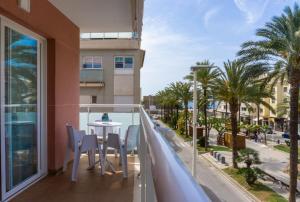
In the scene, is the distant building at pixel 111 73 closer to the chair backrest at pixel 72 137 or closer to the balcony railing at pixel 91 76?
the balcony railing at pixel 91 76

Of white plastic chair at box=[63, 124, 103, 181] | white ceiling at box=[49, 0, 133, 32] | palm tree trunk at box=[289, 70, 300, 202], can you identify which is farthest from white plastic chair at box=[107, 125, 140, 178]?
palm tree trunk at box=[289, 70, 300, 202]

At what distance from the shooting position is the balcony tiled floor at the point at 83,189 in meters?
4.83

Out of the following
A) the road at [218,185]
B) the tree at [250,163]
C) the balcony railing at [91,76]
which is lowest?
the road at [218,185]

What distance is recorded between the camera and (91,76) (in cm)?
3578

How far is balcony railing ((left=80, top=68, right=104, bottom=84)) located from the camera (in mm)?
35000

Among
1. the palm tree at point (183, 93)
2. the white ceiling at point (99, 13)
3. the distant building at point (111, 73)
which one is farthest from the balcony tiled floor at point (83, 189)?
the palm tree at point (183, 93)

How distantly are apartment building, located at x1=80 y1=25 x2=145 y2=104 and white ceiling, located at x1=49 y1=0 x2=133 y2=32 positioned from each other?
21934mm

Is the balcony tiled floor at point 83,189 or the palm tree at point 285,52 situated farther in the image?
the palm tree at point 285,52

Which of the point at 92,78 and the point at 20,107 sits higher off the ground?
the point at 92,78

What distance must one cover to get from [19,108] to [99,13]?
2.64 meters

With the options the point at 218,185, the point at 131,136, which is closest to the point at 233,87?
the point at 218,185

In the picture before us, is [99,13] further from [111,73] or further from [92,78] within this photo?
[92,78]

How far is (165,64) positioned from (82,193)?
26200 millimetres

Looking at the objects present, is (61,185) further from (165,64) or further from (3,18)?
(165,64)
